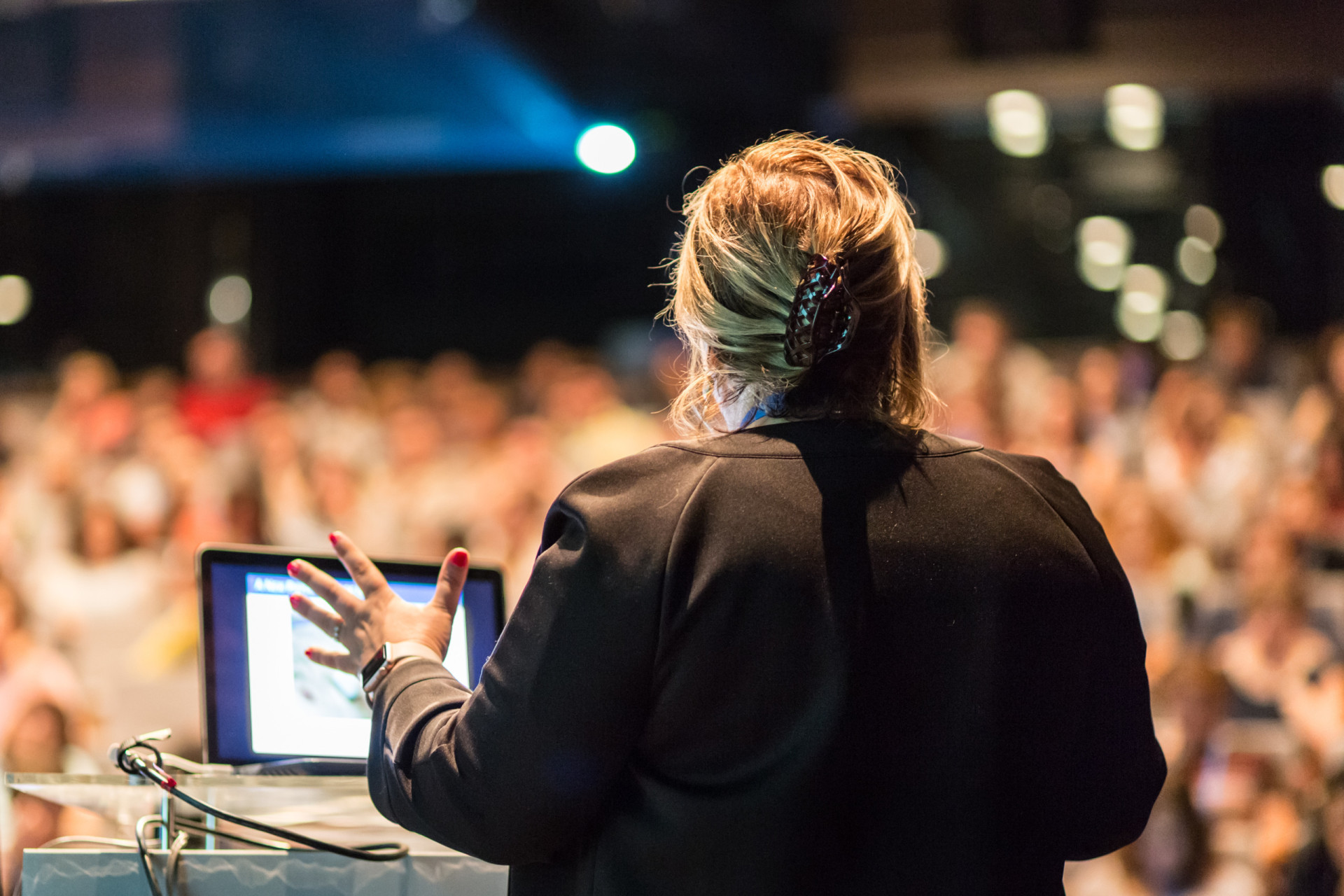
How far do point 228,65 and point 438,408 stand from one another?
2152 mm

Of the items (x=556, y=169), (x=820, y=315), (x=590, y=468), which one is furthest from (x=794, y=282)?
(x=556, y=169)

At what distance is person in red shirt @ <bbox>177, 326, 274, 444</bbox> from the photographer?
572cm

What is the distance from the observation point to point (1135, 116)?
639 centimetres

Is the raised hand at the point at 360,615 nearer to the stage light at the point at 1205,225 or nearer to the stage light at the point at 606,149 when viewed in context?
the stage light at the point at 606,149

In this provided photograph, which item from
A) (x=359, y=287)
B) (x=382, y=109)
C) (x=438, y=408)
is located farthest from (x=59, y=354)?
(x=438, y=408)

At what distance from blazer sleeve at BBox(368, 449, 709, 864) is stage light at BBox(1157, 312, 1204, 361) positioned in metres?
5.46

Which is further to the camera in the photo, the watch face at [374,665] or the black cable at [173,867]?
the black cable at [173,867]

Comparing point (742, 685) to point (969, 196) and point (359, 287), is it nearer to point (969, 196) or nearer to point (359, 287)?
point (969, 196)

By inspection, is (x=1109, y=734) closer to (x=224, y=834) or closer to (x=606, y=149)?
(x=224, y=834)

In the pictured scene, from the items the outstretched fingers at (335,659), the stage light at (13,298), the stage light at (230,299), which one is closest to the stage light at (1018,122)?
the stage light at (230,299)

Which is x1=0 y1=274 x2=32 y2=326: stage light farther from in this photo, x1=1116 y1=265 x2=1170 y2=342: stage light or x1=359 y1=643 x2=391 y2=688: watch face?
x1=359 y1=643 x2=391 y2=688: watch face

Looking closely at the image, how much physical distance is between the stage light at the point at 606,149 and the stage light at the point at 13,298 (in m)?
3.41

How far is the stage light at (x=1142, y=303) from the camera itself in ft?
20.7

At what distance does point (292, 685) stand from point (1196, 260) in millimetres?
6041
